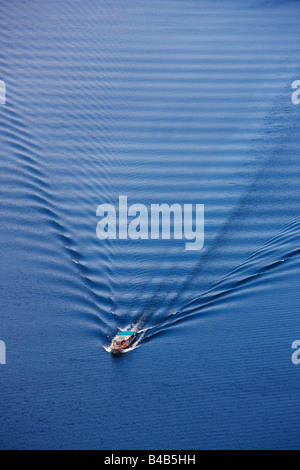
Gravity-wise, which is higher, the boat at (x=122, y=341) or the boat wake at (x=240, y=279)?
the boat wake at (x=240, y=279)

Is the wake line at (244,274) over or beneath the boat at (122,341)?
over

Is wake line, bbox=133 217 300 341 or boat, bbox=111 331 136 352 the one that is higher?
wake line, bbox=133 217 300 341

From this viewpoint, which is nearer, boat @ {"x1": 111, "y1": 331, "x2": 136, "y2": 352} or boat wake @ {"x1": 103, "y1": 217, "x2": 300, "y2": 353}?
boat @ {"x1": 111, "y1": 331, "x2": 136, "y2": 352}

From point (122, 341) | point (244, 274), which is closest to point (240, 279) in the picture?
point (244, 274)

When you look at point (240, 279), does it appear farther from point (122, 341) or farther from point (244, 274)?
point (122, 341)

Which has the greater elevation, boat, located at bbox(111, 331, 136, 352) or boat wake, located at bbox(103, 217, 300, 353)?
boat wake, located at bbox(103, 217, 300, 353)

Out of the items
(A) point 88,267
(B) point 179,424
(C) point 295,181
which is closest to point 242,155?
(C) point 295,181

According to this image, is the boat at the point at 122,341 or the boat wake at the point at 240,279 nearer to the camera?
the boat at the point at 122,341

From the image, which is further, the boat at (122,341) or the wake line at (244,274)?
the wake line at (244,274)

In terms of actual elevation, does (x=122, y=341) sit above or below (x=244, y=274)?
below

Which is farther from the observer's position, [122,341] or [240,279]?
[240,279]
